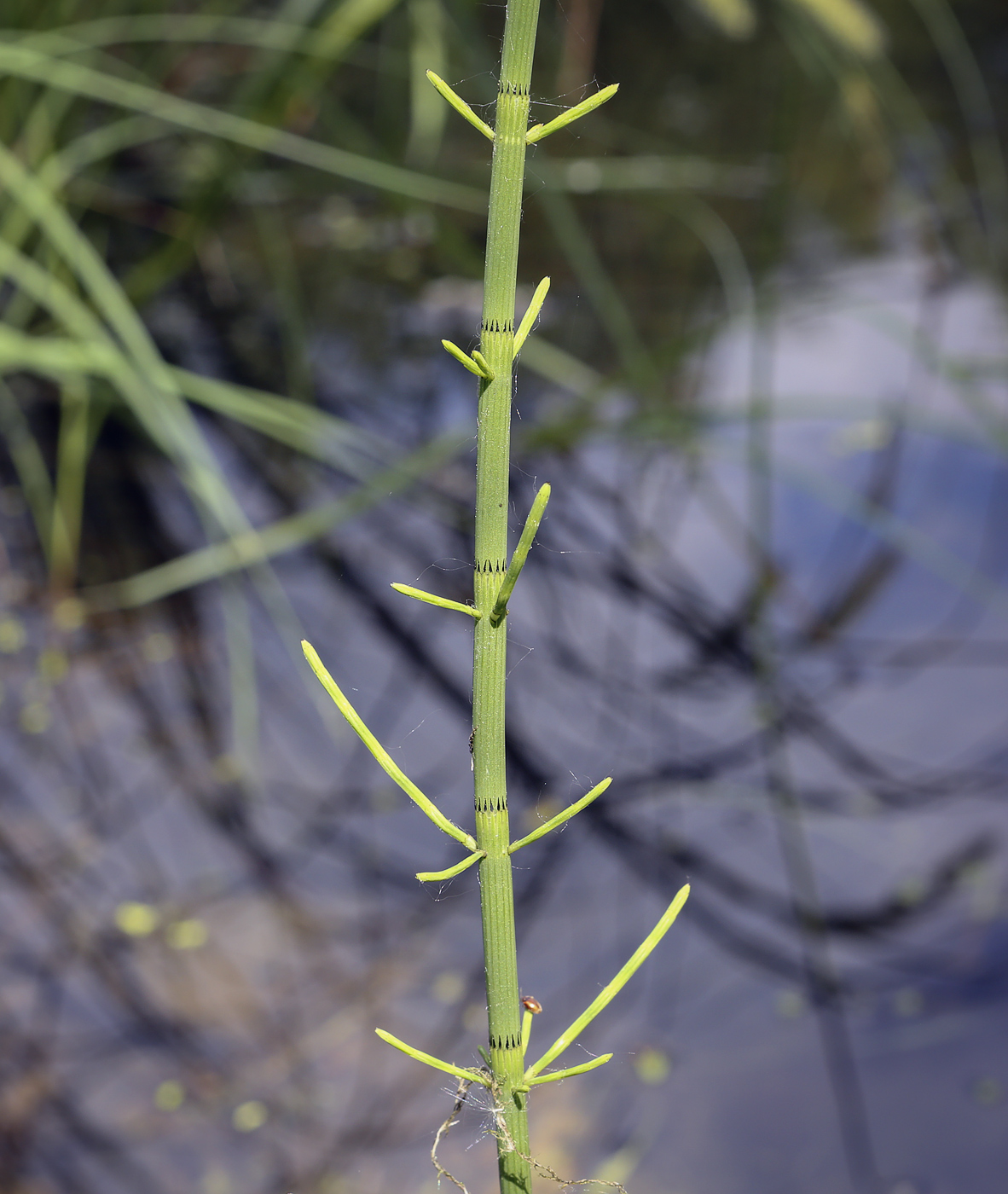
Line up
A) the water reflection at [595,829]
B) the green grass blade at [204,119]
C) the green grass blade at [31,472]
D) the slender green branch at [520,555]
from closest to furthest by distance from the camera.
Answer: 1. the slender green branch at [520,555]
2. the water reflection at [595,829]
3. the green grass blade at [204,119]
4. the green grass blade at [31,472]

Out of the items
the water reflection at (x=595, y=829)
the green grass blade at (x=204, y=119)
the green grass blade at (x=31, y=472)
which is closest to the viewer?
the water reflection at (x=595, y=829)

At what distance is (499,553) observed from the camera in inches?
8.1

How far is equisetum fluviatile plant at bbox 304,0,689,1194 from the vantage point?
0.64ft

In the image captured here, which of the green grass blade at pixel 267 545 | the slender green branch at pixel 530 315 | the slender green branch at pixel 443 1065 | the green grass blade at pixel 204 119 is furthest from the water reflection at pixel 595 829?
the slender green branch at pixel 530 315

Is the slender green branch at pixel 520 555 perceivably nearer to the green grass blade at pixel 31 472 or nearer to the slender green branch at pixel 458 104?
the slender green branch at pixel 458 104

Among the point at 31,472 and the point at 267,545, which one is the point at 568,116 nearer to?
the point at 267,545

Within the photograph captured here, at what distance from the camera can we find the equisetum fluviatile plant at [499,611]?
0.20 metres

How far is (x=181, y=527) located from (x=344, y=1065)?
688 millimetres

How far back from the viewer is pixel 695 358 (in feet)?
4.13

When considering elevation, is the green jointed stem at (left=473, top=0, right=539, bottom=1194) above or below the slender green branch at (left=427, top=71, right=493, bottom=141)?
below

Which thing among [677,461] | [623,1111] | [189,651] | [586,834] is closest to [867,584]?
[677,461]

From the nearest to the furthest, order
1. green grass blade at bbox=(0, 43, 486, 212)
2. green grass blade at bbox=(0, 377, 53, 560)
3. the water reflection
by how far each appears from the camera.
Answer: the water reflection < green grass blade at bbox=(0, 43, 486, 212) < green grass blade at bbox=(0, 377, 53, 560)

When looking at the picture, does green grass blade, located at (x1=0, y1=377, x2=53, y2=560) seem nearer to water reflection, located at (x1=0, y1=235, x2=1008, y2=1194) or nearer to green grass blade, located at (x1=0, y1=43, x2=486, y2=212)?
water reflection, located at (x1=0, y1=235, x2=1008, y2=1194)

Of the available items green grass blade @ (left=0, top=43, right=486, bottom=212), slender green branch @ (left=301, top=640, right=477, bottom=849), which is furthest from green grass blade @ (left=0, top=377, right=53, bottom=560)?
slender green branch @ (left=301, top=640, right=477, bottom=849)
